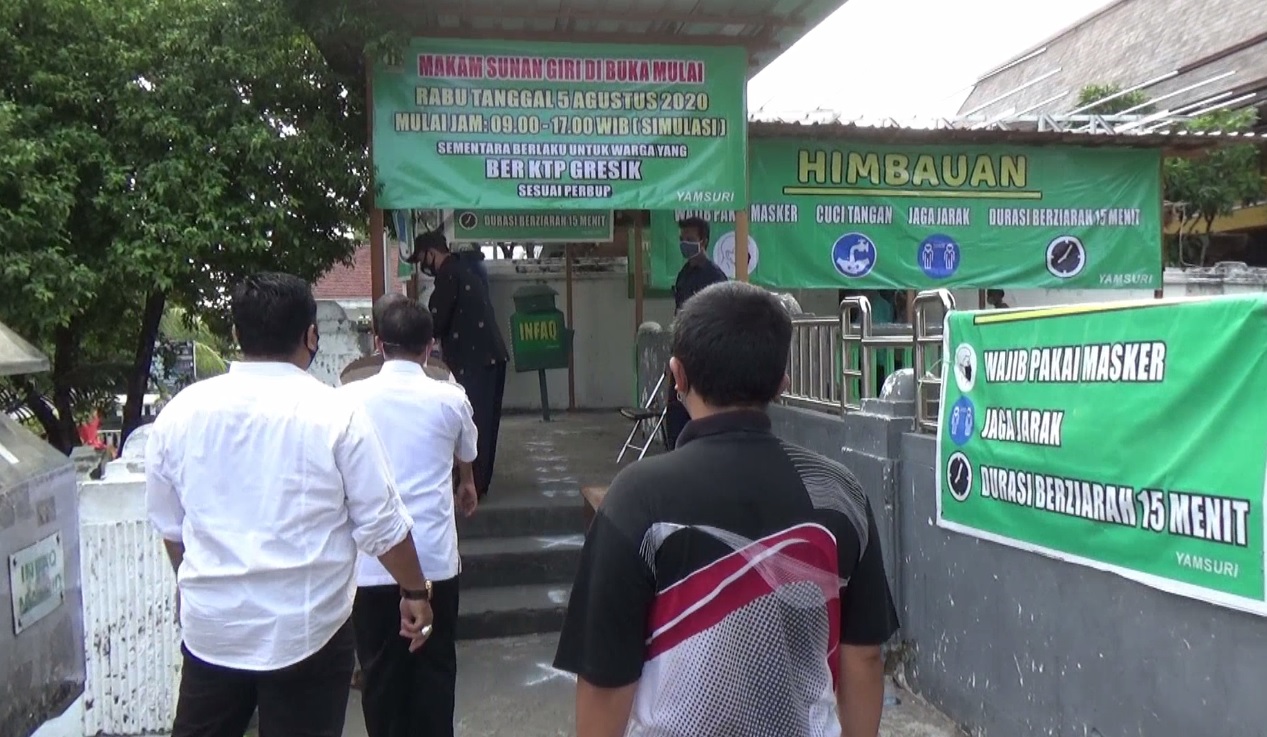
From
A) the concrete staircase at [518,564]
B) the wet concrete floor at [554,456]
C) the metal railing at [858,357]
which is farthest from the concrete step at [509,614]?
the metal railing at [858,357]

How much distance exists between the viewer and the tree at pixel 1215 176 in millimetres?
11633

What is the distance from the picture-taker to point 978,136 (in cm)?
870

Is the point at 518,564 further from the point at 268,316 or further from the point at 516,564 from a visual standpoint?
the point at 268,316

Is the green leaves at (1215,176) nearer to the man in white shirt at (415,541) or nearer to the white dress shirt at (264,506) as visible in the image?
the man in white shirt at (415,541)

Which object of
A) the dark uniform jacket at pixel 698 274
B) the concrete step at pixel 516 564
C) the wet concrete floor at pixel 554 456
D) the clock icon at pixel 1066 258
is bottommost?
the concrete step at pixel 516 564

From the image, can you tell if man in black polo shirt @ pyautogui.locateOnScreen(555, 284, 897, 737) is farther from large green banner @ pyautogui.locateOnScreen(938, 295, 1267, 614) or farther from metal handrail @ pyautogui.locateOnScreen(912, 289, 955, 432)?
metal handrail @ pyautogui.locateOnScreen(912, 289, 955, 432)

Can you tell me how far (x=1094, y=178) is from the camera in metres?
9.16

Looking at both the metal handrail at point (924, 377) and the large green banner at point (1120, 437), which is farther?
the metal handrail at point (924, 377)


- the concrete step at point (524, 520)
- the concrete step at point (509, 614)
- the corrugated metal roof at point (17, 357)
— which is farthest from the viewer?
the concrete step at point (524, 520)

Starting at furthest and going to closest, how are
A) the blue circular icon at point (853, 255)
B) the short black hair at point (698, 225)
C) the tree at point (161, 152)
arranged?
the blue circular icon at point (853, 255), the short black hair at point (698, 225), the tree at point (161, 152)

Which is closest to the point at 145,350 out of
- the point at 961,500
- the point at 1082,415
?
the point at 961,500

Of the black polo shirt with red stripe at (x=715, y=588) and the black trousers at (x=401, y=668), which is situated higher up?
the black polo shirt with red stripe at (x=715, y=588)

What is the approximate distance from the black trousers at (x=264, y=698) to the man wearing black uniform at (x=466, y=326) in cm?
377

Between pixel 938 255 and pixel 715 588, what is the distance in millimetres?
7810
